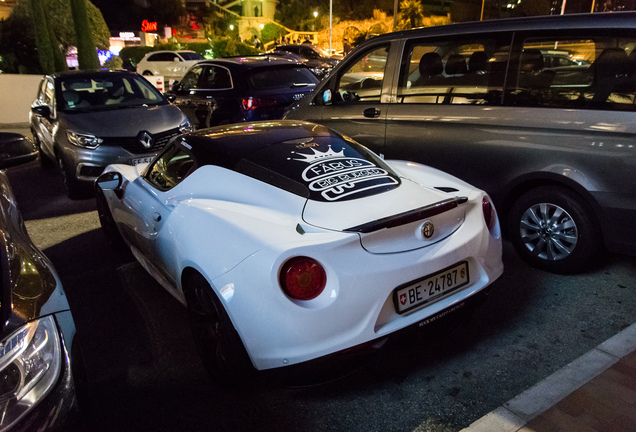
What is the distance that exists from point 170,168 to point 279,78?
16.7ft

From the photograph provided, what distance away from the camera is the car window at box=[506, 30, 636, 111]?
11.1 feet

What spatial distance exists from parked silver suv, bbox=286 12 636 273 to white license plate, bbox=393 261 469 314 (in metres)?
1.54

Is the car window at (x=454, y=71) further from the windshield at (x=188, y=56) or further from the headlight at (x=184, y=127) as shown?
the windshield at (x=188, y=56)

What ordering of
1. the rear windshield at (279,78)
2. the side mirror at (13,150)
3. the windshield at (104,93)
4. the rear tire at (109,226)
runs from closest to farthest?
the side mirror at (13,150), the rear tire at (109,226), the windshield at (104,93), the rear windshield at (279,78)

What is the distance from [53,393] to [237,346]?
852mm

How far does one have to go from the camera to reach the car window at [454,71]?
4.09m

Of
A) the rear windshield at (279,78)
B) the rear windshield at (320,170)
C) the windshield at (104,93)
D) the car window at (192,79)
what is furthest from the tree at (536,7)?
the rear windshield at (320,170)

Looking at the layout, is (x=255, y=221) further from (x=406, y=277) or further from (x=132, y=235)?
(x=132, y=235)

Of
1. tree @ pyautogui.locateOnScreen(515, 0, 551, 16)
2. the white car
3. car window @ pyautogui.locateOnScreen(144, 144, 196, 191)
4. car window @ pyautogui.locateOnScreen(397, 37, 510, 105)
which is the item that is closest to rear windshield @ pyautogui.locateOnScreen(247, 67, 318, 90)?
car window @ pyautogui.locateOnScreen(397, 37, 510, 105)

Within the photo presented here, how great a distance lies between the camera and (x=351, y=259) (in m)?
2.26

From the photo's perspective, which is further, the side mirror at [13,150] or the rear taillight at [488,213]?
the side mirror at [13,150]

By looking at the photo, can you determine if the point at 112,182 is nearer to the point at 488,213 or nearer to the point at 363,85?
the point at 488,213

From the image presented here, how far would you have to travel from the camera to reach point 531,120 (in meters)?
3.78

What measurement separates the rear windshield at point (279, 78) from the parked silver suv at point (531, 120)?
3.29 meters
